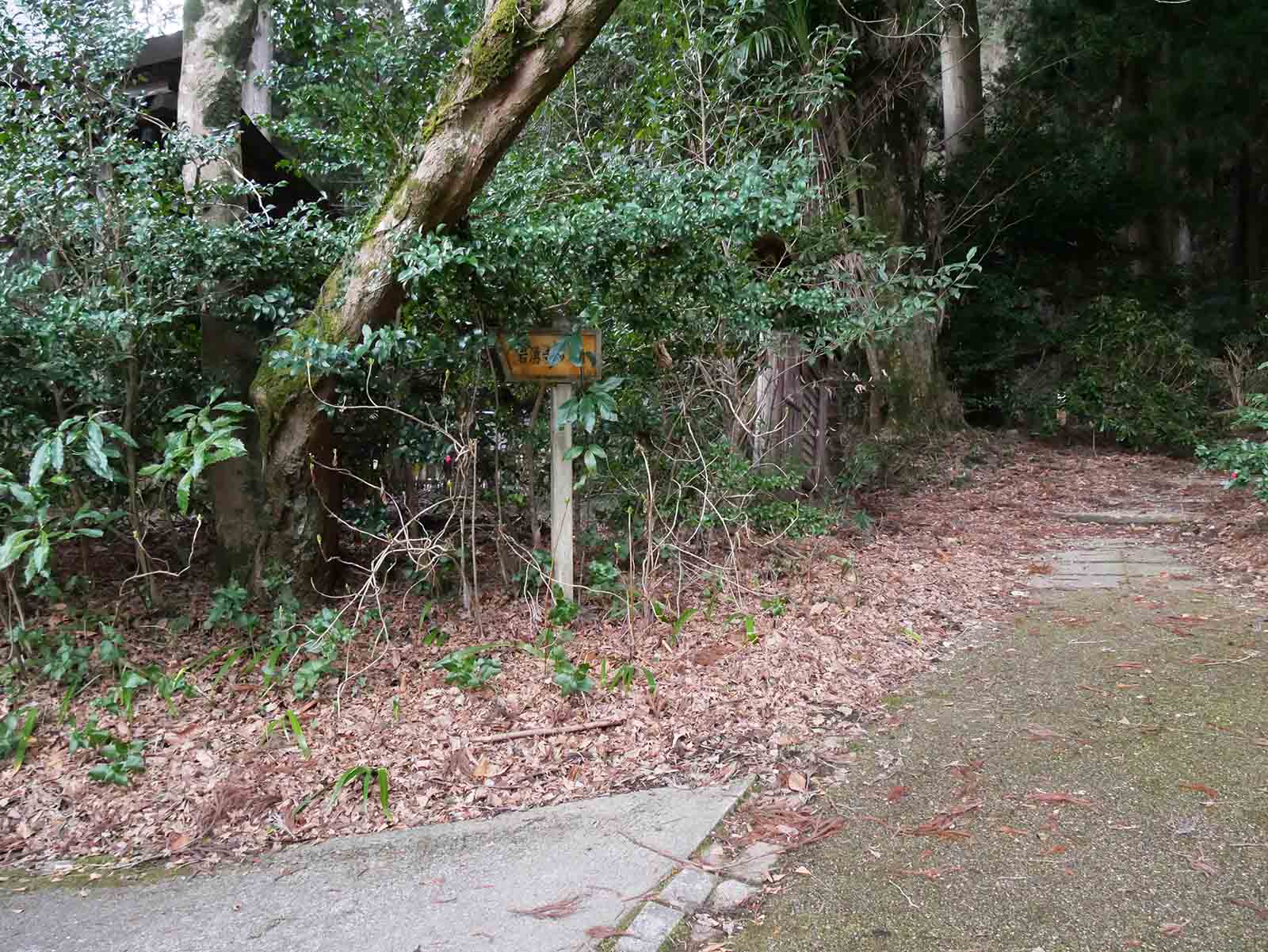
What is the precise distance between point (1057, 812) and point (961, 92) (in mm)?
14565

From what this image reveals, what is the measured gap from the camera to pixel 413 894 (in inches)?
123

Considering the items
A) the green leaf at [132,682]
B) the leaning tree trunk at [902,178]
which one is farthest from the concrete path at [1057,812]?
the leaning tree trunk at [902,178]

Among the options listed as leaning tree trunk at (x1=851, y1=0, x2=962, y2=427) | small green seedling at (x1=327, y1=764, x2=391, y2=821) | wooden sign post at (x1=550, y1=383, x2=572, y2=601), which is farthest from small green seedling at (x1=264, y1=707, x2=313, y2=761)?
leaning tree trunk at (x1=851, y1=0, x2=962, y2=427)

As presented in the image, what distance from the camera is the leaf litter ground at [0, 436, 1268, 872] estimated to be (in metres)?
3.75

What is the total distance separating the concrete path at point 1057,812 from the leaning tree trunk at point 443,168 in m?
3.28

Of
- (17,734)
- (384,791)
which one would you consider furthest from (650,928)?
(17,734)

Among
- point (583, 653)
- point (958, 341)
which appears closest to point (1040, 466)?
point (958, 341)

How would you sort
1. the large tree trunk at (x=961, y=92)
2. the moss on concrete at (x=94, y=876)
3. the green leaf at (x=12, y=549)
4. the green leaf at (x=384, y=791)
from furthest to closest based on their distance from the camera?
the large tree trunk at (x=961, y=92)
the green leaf at (x=12, y=549)
the green leaf at (x=384, y=791)
the moss on concrete at (x=94, y=876)

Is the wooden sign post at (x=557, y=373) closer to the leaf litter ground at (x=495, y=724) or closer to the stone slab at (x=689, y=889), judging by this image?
the leaf litter ground at (x=495, y=724)

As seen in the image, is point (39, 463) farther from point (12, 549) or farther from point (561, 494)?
point (561, 494)

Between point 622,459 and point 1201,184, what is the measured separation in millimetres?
13386

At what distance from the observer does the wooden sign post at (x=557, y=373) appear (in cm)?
504

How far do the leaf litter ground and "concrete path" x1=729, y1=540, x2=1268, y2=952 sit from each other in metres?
0.29

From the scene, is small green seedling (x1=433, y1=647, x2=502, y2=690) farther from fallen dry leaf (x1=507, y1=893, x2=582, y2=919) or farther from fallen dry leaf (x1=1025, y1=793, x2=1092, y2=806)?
fallen dry leaf (x1=1025, y1=793, x2=1092, y2=806)
